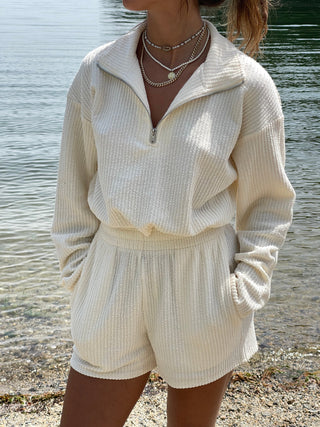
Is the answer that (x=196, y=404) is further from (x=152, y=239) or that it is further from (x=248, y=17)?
(x=248, y=17)

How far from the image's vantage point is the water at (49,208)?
163 inches

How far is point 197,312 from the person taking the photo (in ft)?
6.31

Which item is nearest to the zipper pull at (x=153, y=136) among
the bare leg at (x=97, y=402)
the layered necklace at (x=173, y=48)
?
the layered necklace at (x=173, y=48)

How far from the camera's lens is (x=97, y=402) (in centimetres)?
190

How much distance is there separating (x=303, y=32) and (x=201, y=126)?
20.1m

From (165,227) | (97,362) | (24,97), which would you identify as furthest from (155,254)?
(24,97)

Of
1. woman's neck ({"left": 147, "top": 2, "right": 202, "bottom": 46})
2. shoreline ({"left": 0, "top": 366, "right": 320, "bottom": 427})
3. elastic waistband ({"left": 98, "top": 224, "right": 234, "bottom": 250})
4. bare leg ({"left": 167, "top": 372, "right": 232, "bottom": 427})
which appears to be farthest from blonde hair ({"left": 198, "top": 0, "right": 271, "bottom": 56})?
shoreline ({"left": 0, "top": 366, "right": 320, "bottom": 427})

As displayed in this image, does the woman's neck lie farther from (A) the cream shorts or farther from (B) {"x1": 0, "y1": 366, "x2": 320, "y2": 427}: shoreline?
(B) {"x1": 0, "y1": 366, "x2": 320, "y2": 427}: shoreline

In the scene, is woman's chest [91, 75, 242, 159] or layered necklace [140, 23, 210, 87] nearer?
woman's chest [91, 75, 242, 159]

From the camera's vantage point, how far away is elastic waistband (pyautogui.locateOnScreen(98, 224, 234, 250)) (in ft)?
6.32

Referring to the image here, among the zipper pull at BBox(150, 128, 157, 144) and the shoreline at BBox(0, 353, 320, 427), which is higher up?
the zipper pull at BBox(150, 128, 157, 144)

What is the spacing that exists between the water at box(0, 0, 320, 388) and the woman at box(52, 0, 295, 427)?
74.4 inches

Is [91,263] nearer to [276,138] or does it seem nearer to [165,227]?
[165,227]

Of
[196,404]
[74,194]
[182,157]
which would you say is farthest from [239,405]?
[182,157]
